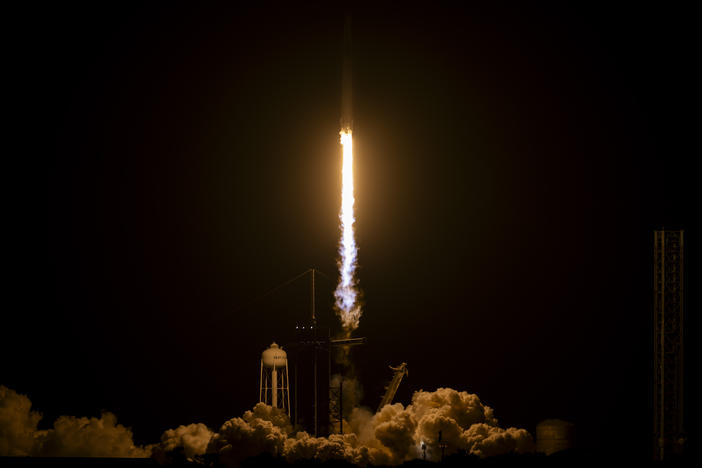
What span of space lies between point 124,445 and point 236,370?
6554 mm

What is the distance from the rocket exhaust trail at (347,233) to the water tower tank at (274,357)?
4150mm

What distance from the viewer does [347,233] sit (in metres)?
40.7

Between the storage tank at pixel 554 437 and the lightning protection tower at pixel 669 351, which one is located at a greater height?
the lightning protection tower at pixel 669 351

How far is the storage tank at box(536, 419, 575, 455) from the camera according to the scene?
3534cm

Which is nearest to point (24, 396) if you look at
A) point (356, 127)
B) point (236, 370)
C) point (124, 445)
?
point (124, 445)

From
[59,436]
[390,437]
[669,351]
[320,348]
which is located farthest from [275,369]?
[669,351]

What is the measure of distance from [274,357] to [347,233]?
5886mm

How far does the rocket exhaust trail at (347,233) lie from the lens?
3819 centimetres

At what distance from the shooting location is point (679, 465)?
27.5 meters

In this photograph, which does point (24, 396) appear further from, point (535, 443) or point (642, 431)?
point (642, 431)

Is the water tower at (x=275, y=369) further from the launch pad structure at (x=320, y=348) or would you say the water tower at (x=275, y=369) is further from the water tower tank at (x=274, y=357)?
the launch pad structure at (x=320, y=348)

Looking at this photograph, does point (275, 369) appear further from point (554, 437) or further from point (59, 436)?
point (554, 437)

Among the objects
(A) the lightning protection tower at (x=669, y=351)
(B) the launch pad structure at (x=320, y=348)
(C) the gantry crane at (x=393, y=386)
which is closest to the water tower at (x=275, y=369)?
(B) the launch pad structure at (x=320, y=348)

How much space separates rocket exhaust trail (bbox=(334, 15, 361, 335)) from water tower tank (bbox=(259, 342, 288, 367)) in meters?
4.15
